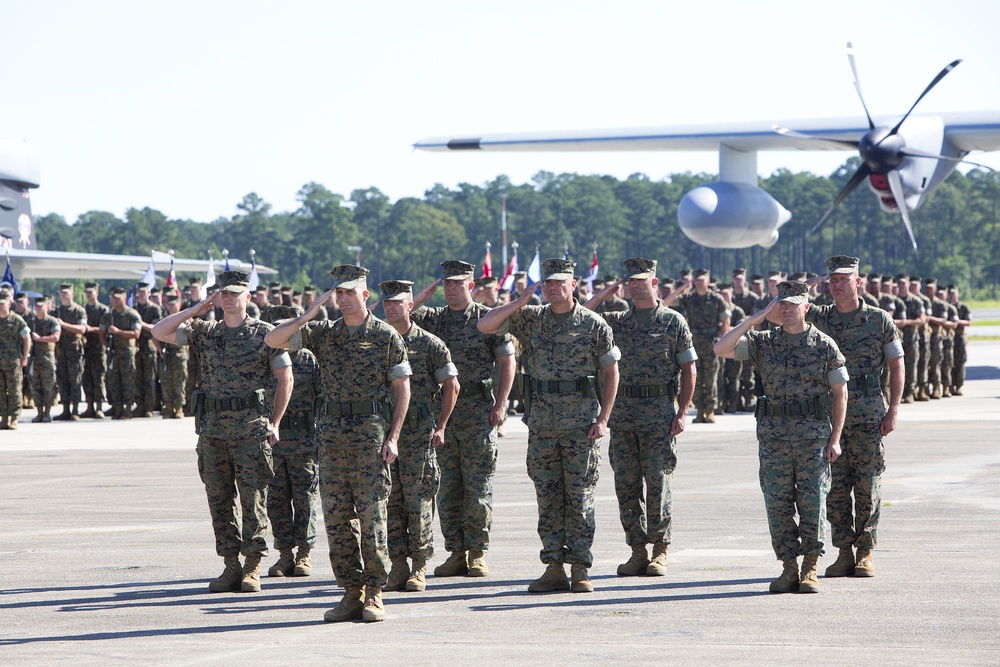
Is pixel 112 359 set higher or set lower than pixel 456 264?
lower

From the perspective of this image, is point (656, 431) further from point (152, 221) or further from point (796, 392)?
point (152, 221)

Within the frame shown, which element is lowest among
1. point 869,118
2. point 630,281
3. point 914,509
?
point 914,509

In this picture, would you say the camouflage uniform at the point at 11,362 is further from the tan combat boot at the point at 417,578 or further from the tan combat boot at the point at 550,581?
the tan combat boot at the point at 550,581

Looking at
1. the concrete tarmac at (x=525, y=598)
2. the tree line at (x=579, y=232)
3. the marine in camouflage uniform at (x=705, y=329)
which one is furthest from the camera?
the tree line at (x=579, y=232)

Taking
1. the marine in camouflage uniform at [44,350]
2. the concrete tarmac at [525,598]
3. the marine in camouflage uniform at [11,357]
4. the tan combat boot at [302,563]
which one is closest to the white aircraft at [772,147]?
the concrete tarmac at [525,598]

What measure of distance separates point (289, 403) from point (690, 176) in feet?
516

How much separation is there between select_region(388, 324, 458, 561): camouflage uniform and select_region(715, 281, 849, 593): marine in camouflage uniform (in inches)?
69.9

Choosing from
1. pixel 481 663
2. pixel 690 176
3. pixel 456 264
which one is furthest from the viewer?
pixel 690 176

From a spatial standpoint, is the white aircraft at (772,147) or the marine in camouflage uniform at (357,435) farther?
the white aircraft at (772,147)

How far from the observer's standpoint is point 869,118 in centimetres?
2480

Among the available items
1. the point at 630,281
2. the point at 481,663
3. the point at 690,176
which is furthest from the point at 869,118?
the point at 690,176

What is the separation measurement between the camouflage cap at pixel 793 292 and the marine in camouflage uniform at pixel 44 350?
50.4ft

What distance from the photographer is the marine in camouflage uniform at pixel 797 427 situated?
8.09 m

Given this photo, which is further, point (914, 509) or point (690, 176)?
point (690, 176)
